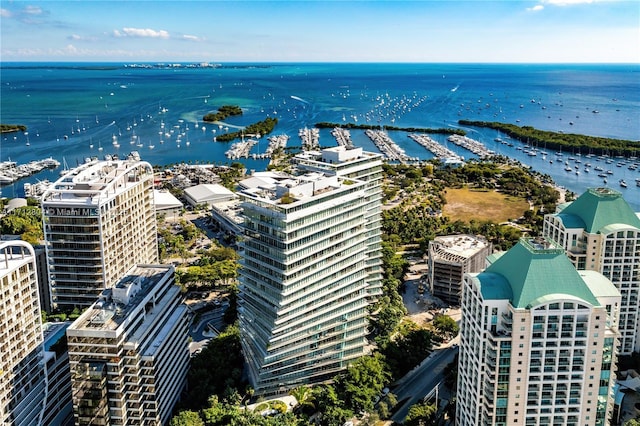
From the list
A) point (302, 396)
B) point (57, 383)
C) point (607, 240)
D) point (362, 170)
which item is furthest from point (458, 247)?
point (57, 383)

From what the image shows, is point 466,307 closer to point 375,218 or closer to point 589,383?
point 589,383

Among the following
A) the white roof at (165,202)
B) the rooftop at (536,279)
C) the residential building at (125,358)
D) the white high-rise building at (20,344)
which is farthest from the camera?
the white roof at (165,202)

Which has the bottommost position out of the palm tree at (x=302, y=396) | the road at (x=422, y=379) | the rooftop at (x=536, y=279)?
the road at (x=422, y=379)

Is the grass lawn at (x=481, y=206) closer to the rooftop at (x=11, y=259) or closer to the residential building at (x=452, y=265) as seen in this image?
the residential building at (x=452, y=265)

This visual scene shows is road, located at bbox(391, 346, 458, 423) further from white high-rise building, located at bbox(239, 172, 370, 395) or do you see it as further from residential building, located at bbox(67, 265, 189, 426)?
residential building, located at bbox(67, 265, 189, 426)

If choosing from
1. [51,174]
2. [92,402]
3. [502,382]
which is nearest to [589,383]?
[502,382]

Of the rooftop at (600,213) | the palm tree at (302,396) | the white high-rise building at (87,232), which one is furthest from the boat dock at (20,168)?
the rooftop at (600,213)

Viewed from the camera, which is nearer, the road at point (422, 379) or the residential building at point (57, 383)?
the residential building at point (57, 383)

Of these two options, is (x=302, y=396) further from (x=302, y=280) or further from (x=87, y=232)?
(x=87, y=232)
